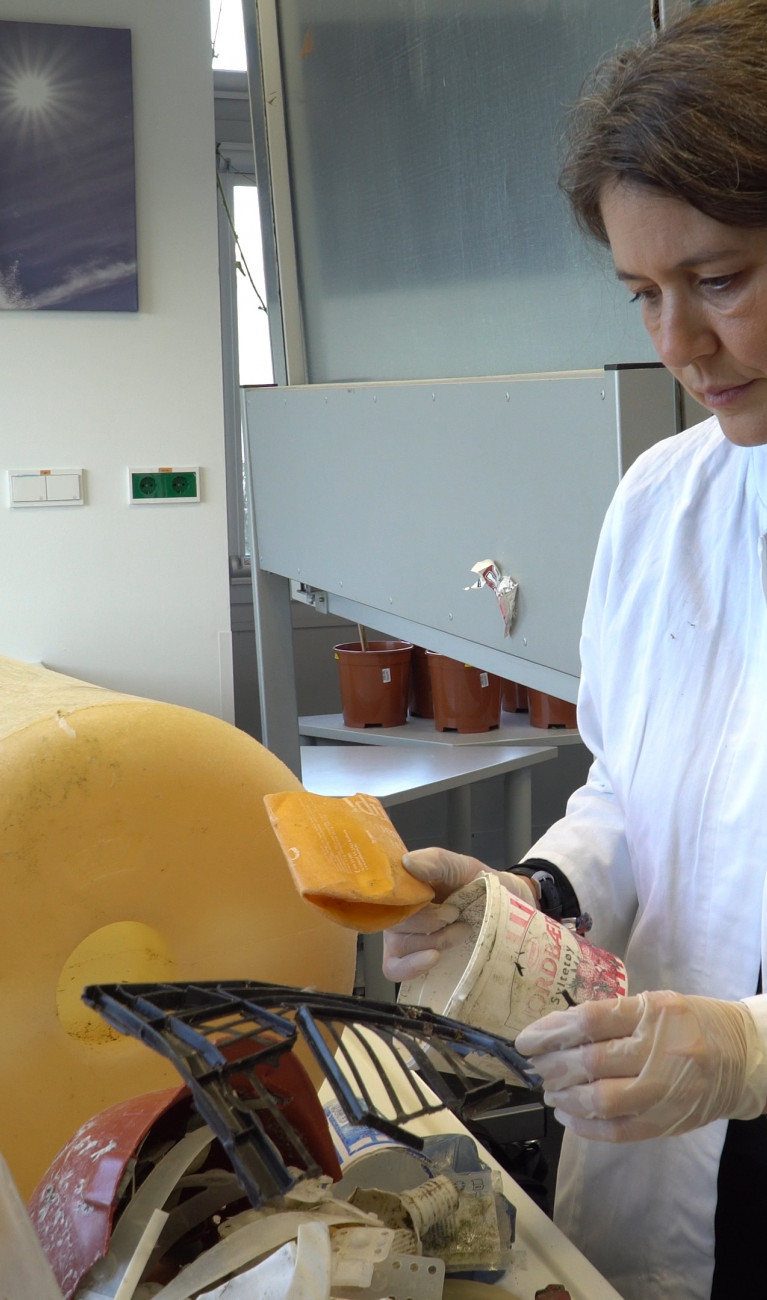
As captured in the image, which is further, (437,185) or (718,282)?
(437,185)

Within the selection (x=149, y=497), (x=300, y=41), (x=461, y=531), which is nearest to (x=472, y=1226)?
(x=461, y=531)

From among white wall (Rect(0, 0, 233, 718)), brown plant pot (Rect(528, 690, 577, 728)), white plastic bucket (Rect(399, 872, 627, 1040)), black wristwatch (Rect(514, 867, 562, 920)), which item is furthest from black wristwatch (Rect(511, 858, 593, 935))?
brown plant pot (Rect(528, 690, 577, 728))

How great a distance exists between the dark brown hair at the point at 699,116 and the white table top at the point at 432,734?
240 cm

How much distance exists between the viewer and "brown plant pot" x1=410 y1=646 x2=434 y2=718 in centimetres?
347

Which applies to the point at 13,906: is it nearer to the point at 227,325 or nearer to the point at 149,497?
the point at 149,497

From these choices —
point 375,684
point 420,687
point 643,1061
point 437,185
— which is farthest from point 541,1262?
point 420,687

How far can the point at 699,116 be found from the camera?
2.34 ft

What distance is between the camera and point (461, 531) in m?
1.46

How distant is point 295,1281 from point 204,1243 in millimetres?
164

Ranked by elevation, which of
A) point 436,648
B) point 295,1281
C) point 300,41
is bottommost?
point 295,1281

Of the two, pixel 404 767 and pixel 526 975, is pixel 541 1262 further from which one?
pixel 404 767

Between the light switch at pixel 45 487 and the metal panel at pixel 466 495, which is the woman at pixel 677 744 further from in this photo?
the light switch at pixel 45 487

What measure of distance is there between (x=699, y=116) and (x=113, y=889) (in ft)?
2.38

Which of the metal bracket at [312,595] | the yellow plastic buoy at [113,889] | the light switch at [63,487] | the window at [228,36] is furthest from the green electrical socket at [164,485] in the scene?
the yellow plastic buoy at [113,889]
